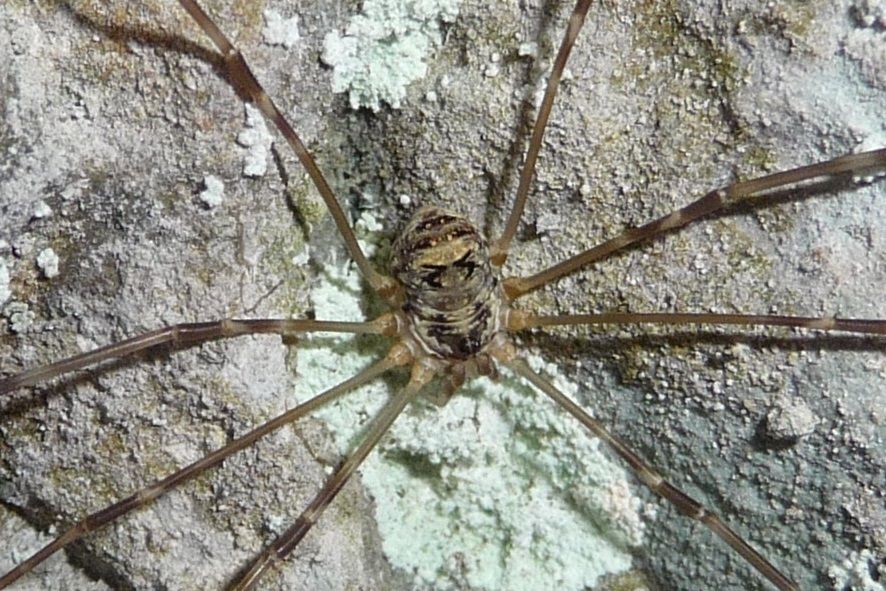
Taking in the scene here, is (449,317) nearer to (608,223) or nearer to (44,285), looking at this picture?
(608,223)

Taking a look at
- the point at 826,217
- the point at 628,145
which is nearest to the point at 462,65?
the point at 628,145

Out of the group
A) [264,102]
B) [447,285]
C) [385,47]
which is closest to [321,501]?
[447,285]

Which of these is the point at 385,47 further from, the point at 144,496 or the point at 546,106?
the point at 144,496

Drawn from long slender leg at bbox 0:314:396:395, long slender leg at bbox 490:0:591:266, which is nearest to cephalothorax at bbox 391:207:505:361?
long slender leg at bbox 490:0:591:266

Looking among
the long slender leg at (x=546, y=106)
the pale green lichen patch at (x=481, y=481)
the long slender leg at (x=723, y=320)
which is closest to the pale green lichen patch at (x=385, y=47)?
the long slender leg at (x=546, y=106)

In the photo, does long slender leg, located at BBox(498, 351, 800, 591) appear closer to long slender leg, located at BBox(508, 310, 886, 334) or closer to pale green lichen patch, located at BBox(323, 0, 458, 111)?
long slender leg, located at BBox(508, 310, 886, 334)

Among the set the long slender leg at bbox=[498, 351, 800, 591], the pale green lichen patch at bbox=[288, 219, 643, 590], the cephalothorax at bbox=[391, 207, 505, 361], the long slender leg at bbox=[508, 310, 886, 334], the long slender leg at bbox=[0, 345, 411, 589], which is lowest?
the long slender leg at bbox=[0, 345, 411, 589]
